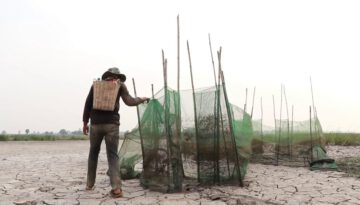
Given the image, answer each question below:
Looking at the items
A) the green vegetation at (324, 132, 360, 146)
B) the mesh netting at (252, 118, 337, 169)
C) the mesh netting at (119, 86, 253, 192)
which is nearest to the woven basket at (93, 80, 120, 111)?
the mesh netting at (119, 86, 253, 192)

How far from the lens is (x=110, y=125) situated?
5.64 meters

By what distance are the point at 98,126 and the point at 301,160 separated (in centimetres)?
759

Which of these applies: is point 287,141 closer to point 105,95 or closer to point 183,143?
point 183,143

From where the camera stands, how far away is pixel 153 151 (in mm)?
6152

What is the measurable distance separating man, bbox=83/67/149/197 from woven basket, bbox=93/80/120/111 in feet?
0.18

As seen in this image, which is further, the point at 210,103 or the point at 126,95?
the point at 210,103

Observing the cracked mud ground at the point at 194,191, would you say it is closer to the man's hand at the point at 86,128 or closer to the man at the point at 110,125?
the man at the point at 110,125

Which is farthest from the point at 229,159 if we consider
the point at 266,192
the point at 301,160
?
the point at 301,160

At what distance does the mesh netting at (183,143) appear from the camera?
6047 mm

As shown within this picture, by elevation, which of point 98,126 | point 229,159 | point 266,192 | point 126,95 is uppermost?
point 126,95

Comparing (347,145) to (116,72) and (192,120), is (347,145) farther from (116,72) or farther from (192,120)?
(116,72)

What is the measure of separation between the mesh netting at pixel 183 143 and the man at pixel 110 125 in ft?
2.08

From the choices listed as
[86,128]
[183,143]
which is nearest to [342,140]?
[183,143]

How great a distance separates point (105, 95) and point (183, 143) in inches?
69.3
